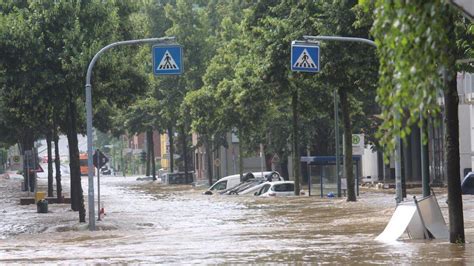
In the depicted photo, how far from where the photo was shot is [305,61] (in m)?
38.5

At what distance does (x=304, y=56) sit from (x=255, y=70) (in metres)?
12.2

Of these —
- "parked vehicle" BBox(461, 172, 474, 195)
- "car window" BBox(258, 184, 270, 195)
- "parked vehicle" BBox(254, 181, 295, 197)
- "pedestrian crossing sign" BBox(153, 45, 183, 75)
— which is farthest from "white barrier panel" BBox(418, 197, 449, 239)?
"car window" BBox(258, 184, 270, 195)

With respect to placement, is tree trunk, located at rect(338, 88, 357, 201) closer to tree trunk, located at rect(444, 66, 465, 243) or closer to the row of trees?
the row of trees

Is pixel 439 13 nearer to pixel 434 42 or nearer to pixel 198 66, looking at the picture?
pixel 434 42

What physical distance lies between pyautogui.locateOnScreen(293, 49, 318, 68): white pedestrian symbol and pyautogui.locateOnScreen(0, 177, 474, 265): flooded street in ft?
17.0

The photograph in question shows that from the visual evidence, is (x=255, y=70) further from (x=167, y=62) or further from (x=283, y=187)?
(x=167, y=62)

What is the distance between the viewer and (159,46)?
34031mm

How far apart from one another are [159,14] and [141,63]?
5413 cm

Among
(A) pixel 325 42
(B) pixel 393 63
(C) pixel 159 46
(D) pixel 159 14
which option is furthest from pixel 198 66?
(B) pixel 393 63

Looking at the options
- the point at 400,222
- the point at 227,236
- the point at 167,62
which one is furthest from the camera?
the point at 167,62

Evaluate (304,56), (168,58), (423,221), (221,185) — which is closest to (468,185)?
(304,56)

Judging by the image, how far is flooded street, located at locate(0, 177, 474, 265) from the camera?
2152 centimetres

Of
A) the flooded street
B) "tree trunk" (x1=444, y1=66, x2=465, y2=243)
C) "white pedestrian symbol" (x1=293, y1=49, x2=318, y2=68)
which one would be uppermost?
"white pedestrian symbol" (x1=293, y1=49, x2=318, y2=68)

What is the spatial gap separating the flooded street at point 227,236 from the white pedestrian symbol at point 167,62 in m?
4.93
